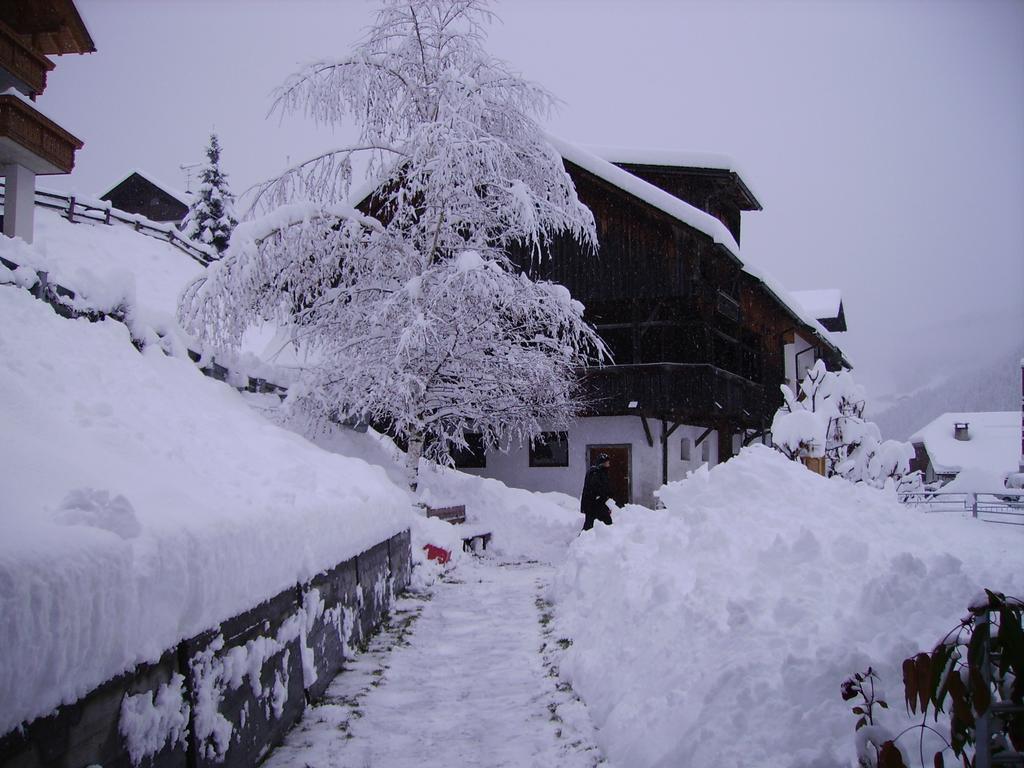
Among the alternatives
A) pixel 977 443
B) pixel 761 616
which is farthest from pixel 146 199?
pixel 977 443

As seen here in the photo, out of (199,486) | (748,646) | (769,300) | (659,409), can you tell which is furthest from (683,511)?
(769,300)

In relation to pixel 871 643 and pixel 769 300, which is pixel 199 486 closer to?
pixel 871 643

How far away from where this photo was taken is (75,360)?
5.02 m

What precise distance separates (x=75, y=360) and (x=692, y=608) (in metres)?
4.39

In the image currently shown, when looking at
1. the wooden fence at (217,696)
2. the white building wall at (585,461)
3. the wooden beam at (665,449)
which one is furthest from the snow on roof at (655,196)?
the wooden fence at (217,696)

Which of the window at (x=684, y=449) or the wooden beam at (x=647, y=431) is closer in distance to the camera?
the wooden beam at (x=647, y=431)

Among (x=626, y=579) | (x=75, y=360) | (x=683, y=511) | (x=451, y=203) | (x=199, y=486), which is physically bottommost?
(x=626, y=579)

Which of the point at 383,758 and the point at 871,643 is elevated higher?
the point at 871,643

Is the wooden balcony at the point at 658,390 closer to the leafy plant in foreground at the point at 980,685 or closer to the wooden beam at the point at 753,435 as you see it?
the wooden beam at the point at 753,435

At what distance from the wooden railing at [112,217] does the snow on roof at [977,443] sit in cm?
5353

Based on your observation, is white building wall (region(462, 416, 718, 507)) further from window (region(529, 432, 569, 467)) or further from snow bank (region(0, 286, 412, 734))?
snow bank (region(0, 286, 412, 734))

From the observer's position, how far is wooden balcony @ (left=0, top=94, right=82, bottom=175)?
1529 cm

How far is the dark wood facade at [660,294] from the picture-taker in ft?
62.8

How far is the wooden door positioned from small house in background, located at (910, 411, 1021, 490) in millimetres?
45117
